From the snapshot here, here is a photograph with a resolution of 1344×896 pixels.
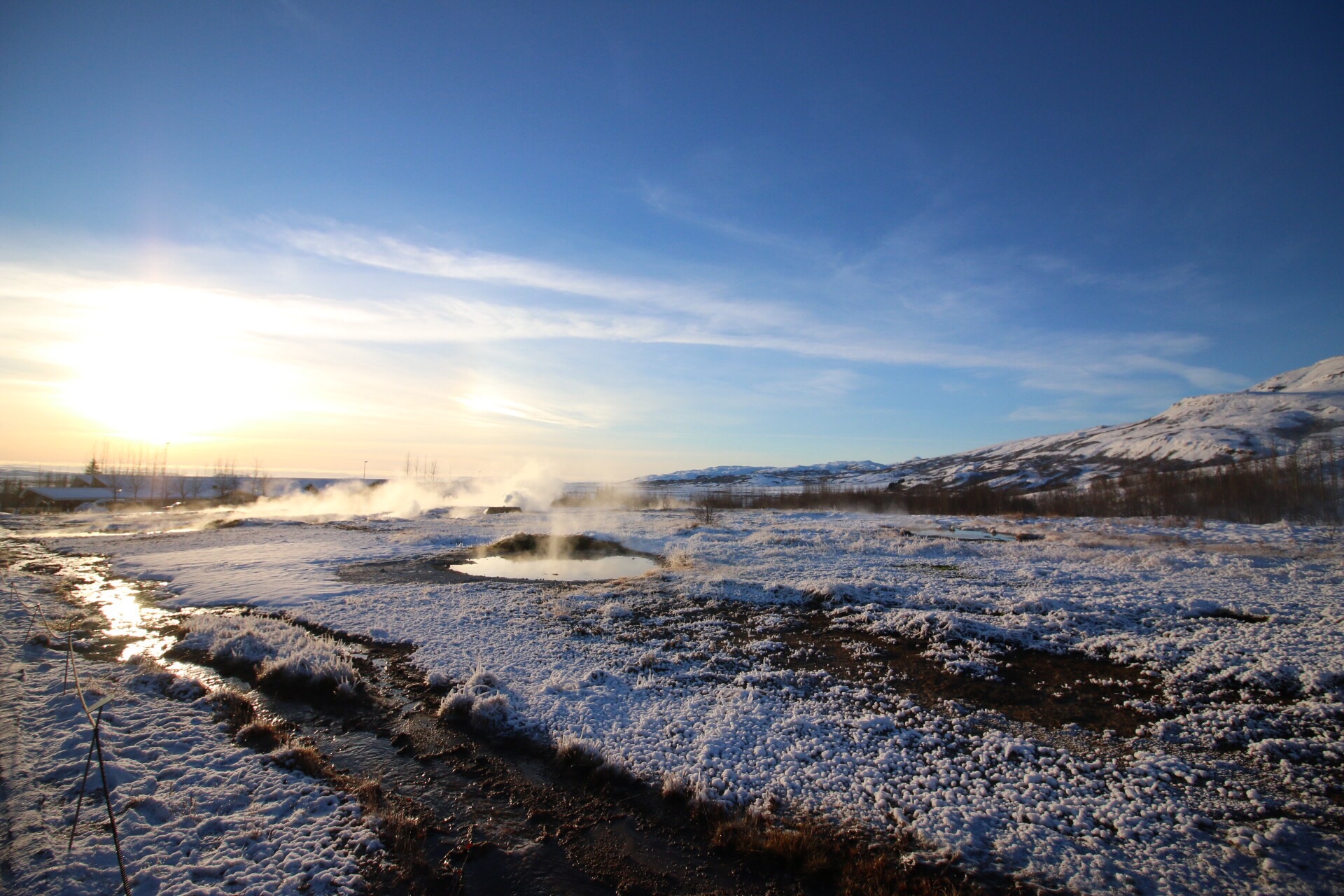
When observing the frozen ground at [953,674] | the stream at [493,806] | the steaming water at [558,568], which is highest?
the frozen ground at [953,674]

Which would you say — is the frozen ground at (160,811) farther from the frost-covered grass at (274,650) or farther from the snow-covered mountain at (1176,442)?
the snow-covered mountain at (1176,442)

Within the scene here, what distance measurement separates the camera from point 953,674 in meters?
12.6

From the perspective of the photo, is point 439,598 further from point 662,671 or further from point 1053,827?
point 1053,827

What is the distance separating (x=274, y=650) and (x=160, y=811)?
729cm

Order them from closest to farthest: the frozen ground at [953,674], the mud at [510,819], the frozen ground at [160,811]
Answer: the frozen ground at [160,811] → the mud at [510,819] → the frozen ground at [953,674]

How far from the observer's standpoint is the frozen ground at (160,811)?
619cm

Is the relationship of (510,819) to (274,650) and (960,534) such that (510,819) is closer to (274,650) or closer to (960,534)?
(274,650)

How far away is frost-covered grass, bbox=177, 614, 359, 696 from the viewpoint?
12.2 meters

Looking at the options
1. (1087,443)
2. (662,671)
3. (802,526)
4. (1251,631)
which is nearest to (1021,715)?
(662,671)

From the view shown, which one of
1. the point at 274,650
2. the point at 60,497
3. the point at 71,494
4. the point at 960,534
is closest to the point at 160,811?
the point at 274,650

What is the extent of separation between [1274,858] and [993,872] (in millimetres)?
3501

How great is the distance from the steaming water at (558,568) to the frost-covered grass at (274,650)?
10061 millimetres

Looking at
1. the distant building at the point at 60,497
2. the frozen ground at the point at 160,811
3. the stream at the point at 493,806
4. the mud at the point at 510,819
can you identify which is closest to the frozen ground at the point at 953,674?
the mud at the point at 510,819

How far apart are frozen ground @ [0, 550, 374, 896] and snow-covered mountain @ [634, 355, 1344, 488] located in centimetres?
13332
